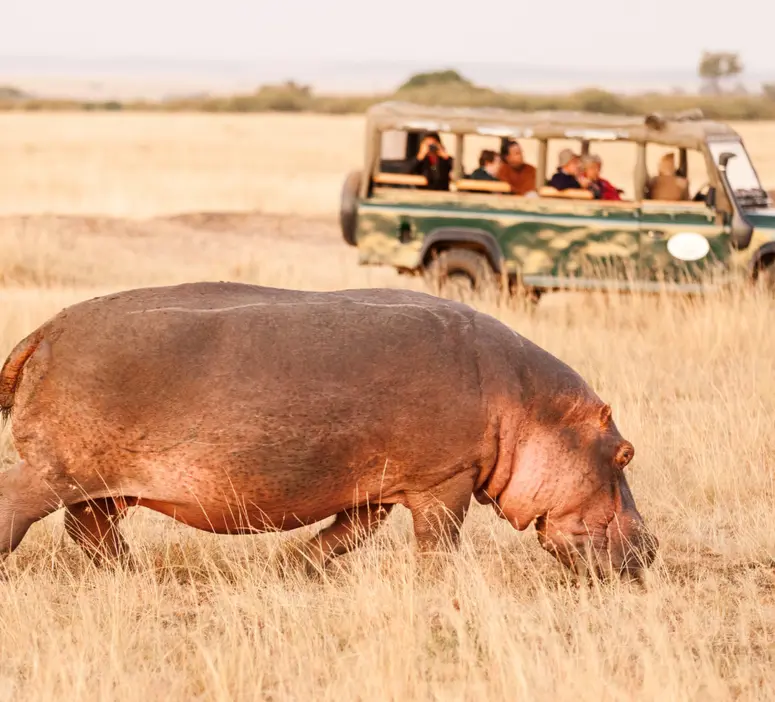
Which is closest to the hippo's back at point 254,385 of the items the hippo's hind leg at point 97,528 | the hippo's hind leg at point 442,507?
the hippo's hind leg at point 442,507

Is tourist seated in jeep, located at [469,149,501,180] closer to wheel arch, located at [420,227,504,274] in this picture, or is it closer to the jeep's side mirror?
wheel arch, located at [420,227,504,274]

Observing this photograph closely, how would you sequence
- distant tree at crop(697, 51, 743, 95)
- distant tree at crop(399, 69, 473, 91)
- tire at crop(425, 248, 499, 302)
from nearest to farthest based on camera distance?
tire at crop(425, 248, 499, 302)
distant tree at crop(399, 69, 473, 91)
distant tree at crop(697, 51, 743, 95)

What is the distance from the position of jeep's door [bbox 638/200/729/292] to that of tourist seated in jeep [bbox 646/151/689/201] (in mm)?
141

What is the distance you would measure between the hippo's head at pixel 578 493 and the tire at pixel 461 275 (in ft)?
24.0

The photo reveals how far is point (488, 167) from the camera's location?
12.9 m

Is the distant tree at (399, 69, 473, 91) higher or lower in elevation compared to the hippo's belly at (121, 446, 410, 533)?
lower

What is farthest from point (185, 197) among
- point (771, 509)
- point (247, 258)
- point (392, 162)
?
point (771, 509)

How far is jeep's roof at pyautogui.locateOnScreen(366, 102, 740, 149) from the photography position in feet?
40.5

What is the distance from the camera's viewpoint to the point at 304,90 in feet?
324

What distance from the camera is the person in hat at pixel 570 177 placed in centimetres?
1263

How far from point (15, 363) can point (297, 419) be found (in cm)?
100

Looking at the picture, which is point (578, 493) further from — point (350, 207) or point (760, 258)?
point (350, 207)

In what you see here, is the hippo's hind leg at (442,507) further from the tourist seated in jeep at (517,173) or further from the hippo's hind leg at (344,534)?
the tourist seated in jeep at (517,173)

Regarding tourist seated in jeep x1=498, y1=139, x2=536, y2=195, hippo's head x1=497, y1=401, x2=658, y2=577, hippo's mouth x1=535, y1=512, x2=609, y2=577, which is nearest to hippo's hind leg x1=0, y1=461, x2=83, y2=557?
hippo's head x1=497, y1=401, x2=658, y2=577
